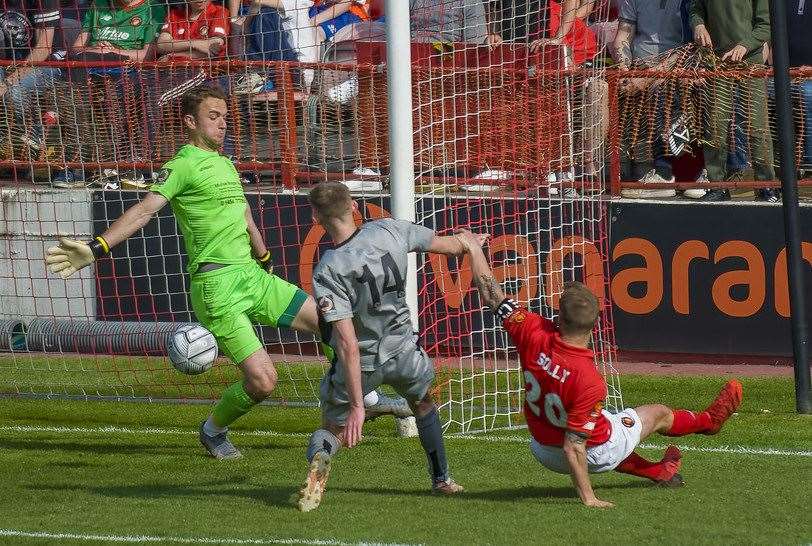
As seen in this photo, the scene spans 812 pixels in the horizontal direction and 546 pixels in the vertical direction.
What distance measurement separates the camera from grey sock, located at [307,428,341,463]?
6.65 meters

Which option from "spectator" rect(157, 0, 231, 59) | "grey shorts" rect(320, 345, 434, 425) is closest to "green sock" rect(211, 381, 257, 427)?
"grey shorts" rect(320, 345, 434, 425)

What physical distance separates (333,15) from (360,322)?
5796 millimetres

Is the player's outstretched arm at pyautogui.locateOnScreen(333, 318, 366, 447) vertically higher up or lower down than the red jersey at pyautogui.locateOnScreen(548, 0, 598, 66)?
lower down

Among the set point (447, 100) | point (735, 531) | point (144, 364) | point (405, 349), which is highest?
point (447, 100)

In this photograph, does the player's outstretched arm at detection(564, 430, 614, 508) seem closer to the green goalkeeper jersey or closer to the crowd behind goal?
the green goalkeeper jersey

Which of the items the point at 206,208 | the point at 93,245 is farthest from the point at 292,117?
the point at 93,245

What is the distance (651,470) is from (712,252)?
5.45m

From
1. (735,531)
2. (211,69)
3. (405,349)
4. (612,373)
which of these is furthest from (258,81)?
(735,531)

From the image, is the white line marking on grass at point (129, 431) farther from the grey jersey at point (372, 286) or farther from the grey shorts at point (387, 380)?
the grey jersey at point (372, 286)

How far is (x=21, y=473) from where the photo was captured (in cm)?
809

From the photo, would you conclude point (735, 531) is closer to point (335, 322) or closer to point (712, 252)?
point (335, 322)

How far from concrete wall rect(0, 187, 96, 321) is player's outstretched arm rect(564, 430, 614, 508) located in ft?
23.6

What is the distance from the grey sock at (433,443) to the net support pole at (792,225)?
12.0 feet

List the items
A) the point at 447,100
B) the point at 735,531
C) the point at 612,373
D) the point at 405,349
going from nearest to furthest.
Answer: the point at 735,531, the point at 405,349, the point at 447,100, the point at 612,373
